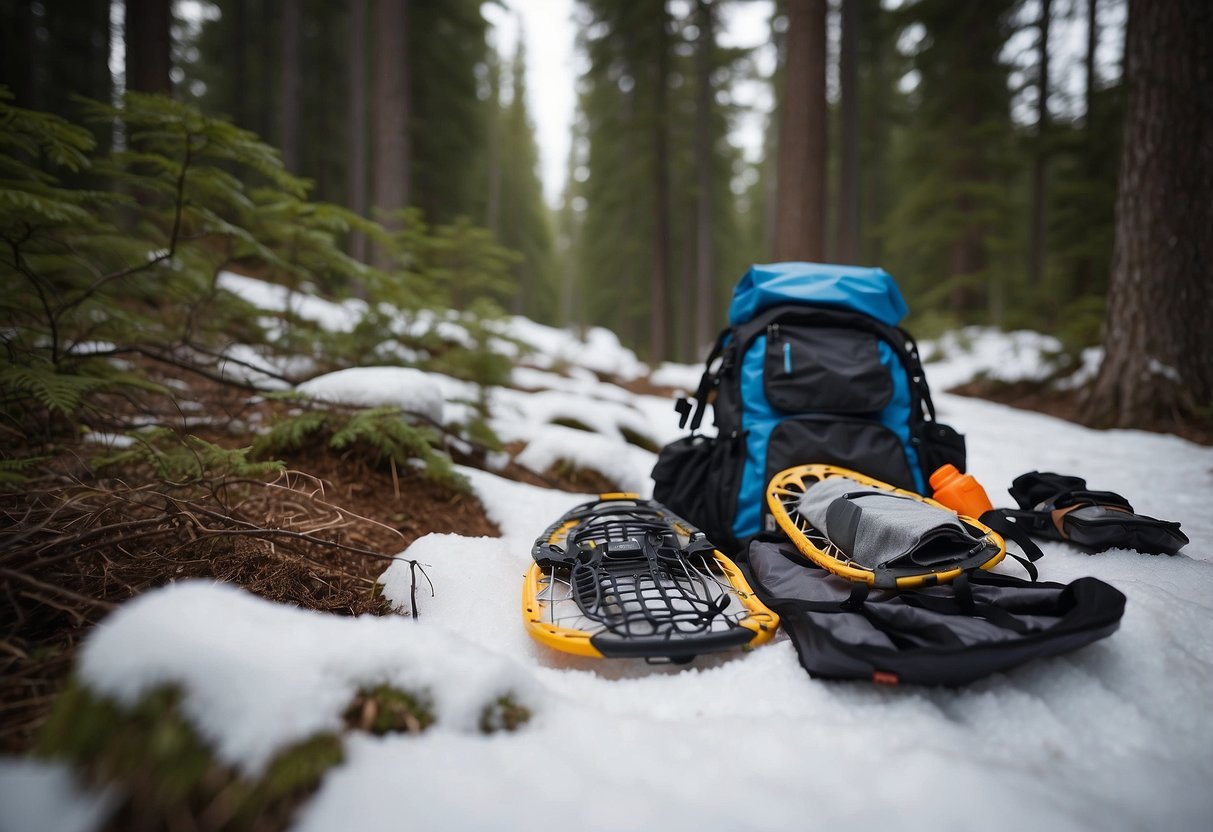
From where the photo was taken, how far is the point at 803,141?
5.39 m

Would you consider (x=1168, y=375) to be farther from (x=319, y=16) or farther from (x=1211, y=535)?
(x=319, y=16)

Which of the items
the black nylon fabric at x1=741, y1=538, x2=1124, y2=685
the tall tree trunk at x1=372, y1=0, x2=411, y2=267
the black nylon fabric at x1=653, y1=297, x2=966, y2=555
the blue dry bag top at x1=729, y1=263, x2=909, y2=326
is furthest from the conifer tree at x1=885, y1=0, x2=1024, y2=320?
the black nylon fabric at x1=741, y1=538, x2=1124, y2=685

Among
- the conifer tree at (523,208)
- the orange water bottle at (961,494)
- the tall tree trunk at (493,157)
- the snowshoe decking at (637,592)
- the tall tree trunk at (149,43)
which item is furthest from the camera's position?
the conifer tree at (523,208)

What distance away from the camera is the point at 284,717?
79cm

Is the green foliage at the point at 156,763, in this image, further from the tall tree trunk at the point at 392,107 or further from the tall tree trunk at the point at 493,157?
the tall tree trunk at the point at 493,157

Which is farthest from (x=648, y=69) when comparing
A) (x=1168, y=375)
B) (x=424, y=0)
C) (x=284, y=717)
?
(x=284, y=717)

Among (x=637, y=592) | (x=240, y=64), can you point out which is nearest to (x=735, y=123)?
(x=240, y=64)

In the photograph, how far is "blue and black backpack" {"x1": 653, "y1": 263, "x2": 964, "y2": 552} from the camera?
7.25 ft

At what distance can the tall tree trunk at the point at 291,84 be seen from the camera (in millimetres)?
10602

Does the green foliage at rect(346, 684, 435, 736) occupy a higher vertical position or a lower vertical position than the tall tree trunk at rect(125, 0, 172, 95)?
lower

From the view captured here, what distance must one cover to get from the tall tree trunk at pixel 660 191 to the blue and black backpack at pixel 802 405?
1112 cm

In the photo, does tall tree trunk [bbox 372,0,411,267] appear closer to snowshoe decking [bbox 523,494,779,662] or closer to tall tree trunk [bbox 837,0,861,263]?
snowshoe decking [bbox 523,494,779,662]

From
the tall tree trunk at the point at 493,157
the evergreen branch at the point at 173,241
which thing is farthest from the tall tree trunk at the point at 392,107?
the tall tree trunk at the point at 493,157

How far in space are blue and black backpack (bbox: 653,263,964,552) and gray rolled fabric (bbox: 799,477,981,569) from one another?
419 mm
